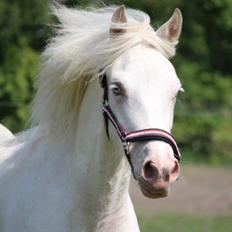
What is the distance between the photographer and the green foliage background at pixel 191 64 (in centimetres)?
1742

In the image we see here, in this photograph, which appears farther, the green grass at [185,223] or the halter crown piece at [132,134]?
the green grass at [185,223]

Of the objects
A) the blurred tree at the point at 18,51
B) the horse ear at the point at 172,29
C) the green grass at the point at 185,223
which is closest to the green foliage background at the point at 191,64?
the blurred tree at the point at 18,51

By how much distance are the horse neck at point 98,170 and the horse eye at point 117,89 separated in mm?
260

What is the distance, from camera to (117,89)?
393 centimetres

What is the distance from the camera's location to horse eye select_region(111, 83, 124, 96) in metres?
3.91

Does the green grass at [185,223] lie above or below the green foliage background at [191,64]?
above

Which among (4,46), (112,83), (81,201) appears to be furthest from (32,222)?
(4,46)

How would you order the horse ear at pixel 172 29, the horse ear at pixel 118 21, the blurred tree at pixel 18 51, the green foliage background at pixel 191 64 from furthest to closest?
the green foliage background at pixel 191 64
the blurred tree at pixel 18 51
the horse ear at pixel 172 29
the horse ear at pixel 118 21

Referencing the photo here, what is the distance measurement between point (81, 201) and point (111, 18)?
884 mm

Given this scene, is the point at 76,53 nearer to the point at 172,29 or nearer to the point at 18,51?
the point at 172,29

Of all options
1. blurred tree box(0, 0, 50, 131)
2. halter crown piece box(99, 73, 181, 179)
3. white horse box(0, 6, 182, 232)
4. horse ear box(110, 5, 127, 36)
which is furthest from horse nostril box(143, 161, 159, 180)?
blurred tree box(0, 0, 50, 131)

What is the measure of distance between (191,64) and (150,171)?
20.6 m

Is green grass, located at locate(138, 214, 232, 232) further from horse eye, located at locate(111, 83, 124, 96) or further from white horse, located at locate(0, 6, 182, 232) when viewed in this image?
horse eye, located at locate(111, 83, 124, 96)

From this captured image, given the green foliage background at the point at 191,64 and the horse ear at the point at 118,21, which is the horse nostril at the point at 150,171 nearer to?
the horse ear at the point at 118,21
